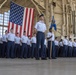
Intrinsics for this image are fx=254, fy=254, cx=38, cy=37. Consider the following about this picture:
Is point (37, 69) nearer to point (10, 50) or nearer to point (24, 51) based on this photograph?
point (10, 50)

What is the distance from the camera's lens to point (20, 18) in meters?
16.2

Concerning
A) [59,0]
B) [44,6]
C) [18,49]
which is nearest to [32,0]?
[44,6]

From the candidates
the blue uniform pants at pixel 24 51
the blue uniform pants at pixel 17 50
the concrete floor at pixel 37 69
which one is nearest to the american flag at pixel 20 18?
the blue uniform pants at pixel 17 50

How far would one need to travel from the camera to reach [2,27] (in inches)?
902

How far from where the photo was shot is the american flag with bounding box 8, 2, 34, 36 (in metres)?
15.8

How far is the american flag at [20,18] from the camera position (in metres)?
15.8

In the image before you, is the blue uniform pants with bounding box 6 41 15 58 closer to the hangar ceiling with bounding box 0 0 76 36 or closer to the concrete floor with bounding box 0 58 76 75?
the concrete floor with bounding box 0 58 76 75

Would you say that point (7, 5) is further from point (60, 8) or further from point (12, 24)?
point (12, 24)

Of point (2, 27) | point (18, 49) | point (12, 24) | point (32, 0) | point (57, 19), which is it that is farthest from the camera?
point (2, 27)

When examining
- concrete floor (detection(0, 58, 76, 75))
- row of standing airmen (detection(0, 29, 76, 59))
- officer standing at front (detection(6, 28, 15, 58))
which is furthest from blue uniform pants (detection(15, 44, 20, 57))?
concrete floor (detection(0, 58, 76, 75))

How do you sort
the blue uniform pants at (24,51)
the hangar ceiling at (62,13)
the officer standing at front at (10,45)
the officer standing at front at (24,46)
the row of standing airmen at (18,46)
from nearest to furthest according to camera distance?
the officer standing at front at (10,45) < the row of standing airmen at (18,46) < the officer standing at front at (24,46) < the blue uniform pants at (24,51) < the hangar ceiling at (62,13)

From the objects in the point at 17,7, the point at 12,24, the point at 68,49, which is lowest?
the point at 68,49

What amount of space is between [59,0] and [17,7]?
588 cm

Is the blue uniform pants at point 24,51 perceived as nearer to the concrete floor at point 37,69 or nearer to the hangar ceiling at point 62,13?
the hangar ceiling at point 62,13
